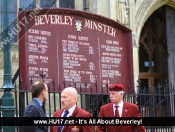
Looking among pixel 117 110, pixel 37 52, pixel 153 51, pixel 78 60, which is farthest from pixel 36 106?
pixel 153 51

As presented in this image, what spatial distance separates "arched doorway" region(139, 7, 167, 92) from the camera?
18016 millimetres

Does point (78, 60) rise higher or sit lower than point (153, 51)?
lower

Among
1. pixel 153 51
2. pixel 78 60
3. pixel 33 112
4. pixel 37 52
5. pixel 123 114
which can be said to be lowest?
pixel 123 114

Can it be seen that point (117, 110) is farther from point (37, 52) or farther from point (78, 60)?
point (78, 60)

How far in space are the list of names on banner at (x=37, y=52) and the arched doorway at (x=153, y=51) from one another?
894cm

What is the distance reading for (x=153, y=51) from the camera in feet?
59.8

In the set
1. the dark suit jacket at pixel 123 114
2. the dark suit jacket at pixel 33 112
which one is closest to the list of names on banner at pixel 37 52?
the dark suit jacket at pixel 123 114

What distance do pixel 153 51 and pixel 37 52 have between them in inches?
379

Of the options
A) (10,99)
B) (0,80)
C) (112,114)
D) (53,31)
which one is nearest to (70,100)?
(112,114)

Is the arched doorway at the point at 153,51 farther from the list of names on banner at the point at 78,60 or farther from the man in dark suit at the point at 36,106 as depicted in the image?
the man in dark suit at the point at 36,106

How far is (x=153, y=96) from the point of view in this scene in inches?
459

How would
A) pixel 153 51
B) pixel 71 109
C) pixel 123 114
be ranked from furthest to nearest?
pixel 153 51, pixel 123 114, pixel 71 109

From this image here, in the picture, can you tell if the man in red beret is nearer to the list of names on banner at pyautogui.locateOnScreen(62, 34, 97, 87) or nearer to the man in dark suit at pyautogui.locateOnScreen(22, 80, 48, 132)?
the man in dark suit at pyautogui.locateOnScreen(22, 80, 48, 132)

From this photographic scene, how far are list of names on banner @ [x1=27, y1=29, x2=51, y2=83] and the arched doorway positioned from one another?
29.3 ft
